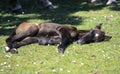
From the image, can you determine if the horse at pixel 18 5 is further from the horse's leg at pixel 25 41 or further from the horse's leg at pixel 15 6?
the horse's leg at pixel 25 41

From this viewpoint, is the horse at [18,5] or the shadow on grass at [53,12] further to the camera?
the horse at [18,5]

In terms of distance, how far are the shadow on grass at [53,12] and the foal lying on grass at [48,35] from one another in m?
2.29

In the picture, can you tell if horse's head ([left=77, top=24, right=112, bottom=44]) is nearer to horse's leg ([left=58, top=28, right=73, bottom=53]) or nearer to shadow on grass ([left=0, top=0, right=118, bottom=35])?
horse's leg ([left=58, top=28, right=73, bottom=53])

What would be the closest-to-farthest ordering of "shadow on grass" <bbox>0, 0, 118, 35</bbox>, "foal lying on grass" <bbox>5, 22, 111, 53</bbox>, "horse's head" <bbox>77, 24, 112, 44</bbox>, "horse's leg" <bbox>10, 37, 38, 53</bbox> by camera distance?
"horse's leg" <bbox>10, 37, 38, 53</bbox>
"foal lying on grass" <bbox>5, 22, 111, 53</bbox>
"horse's head" <bbox>77, 24, 112, 44</bbox>
"shadow on grass" <bbox>0, 0, 118, 35</bbox>

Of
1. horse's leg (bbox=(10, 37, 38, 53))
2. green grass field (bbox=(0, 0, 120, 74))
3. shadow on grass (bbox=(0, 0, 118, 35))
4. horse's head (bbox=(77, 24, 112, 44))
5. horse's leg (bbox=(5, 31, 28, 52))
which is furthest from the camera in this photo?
shadow on grass (bbox=(0, 0, 118, 35))

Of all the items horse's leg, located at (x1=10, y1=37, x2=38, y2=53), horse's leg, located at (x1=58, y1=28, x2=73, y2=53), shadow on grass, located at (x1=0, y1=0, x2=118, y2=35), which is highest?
horse's leg, located at (x1=58, y1=28, x2=73, y2=53)

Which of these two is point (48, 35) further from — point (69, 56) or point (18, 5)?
point (18, 5)

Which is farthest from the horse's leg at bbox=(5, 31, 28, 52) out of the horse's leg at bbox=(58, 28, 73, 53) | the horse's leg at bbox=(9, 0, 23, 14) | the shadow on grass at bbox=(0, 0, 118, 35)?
the horse's leg at bbox=(9, 0, 23, 14)

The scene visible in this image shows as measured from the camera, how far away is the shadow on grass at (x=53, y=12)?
61.8 feet

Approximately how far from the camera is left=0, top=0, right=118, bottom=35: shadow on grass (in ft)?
Result: 61.8

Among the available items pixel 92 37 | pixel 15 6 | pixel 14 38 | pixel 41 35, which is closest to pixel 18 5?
pixel 15 6

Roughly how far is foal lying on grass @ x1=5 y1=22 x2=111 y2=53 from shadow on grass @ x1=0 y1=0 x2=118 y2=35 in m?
2.29

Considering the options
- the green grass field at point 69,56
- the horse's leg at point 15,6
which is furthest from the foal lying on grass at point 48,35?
the horse's leg at point 15,6

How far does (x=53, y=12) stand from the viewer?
21766 mm
